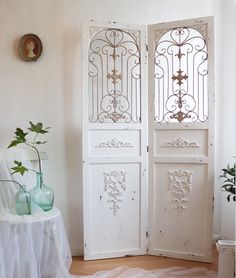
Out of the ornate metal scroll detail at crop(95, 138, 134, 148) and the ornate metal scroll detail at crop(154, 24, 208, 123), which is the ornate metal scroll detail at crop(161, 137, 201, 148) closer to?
the ornate metal scroll detail at crop(154, 24, 208, 123)

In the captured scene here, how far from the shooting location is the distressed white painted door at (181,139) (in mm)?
2912

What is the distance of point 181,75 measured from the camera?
299 centimetres

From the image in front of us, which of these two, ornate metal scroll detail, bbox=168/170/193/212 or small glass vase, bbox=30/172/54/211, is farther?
ornate metal scroll detail, bbox=168/170/193/212

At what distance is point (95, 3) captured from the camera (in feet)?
10.2

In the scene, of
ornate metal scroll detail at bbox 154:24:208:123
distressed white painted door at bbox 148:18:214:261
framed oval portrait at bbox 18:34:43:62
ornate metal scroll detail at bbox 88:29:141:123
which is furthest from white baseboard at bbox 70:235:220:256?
framed oval portrait at bbox 18:34:43:62

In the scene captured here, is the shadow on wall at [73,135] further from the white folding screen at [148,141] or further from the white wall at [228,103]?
the white wall at [228,103]

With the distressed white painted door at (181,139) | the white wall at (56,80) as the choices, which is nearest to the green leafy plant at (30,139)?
the white wall at (56,80)

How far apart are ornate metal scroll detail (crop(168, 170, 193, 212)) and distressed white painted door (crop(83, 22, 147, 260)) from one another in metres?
0.26

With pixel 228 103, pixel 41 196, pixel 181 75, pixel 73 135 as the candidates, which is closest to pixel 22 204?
Result: pixel 41 196

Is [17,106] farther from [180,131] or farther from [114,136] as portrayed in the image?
[180,131]

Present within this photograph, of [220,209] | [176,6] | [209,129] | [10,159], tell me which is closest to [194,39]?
[176,6]

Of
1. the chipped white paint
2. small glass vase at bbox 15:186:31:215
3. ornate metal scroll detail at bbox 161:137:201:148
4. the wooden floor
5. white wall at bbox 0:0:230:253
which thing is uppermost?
white wall at bbox 0:0:230:253

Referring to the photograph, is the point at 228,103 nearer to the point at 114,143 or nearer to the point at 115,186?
the point at 114,143

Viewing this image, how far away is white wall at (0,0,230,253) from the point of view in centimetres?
296
